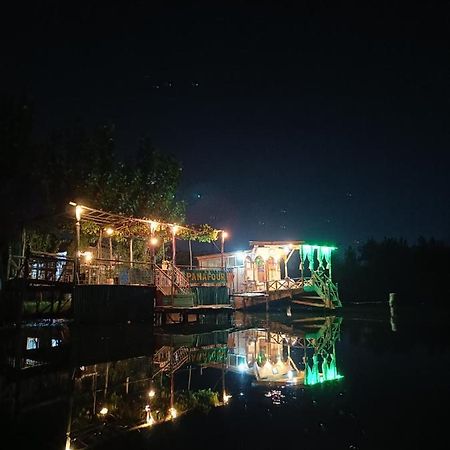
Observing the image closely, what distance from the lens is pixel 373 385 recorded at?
345 inches

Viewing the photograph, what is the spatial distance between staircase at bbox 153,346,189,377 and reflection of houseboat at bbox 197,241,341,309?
14824 millimetres

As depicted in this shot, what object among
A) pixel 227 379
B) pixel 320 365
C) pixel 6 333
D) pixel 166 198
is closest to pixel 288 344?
pixel 320 365

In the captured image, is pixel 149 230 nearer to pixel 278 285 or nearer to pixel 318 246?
pixel 278 285

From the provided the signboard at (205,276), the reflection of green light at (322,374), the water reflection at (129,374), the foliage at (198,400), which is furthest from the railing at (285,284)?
the foliage at (198,400)

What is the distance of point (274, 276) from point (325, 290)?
4.01 meters

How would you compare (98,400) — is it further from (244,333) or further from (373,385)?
(244,333)

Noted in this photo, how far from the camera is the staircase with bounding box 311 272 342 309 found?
99.9 ft

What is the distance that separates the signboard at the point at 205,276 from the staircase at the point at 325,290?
32.7 ft

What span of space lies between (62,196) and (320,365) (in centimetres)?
1832

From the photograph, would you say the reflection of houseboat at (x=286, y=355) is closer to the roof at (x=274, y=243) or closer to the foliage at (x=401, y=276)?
the roof at (x=274, y=243)

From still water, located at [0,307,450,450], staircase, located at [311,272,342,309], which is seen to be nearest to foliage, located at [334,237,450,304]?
staircase, located at [311,272,342,309]

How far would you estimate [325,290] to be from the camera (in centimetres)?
3077

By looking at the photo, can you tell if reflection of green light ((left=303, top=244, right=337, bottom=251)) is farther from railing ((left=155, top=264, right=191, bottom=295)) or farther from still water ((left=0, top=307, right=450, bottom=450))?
still water ((left=0, top=307, right=450, bottom=450))

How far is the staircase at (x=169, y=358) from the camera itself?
10578 millimetres
